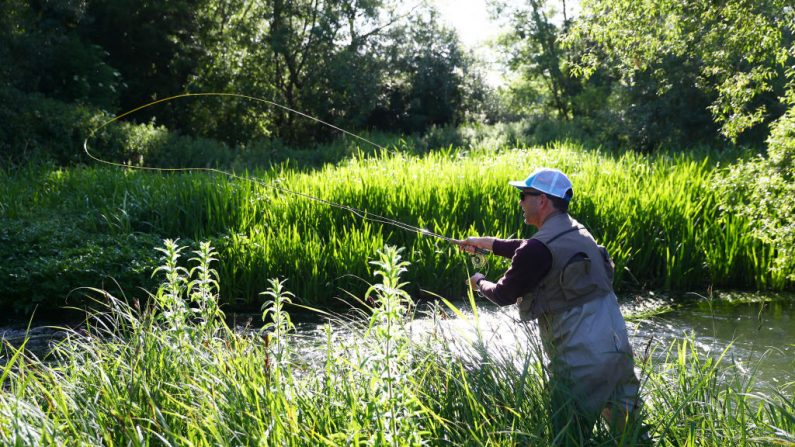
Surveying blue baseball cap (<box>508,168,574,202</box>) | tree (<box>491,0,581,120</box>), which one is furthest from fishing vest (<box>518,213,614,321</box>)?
tree (<box>491,0,581,120</box>)

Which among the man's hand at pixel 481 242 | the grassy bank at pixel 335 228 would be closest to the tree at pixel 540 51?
the grassy bank at pixel 335 228

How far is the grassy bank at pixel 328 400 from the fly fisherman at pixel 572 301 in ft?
0.49

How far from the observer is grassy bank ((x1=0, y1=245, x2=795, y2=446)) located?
278 centimetres

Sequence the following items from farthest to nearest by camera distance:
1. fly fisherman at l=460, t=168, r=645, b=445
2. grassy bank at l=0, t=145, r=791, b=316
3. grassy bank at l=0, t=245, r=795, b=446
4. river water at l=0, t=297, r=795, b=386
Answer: grassy bank at l=0, t=145, r=791, b=316 < river water at l=0, t=297, r=795, b=386 < fly fisherman at l=460, t=168, r=645, b=445 < grassy bank at l=0, t=245, r=795, b=446

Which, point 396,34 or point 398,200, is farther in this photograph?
point 396,34

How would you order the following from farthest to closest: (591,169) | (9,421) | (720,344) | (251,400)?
1. (591,169)
2. (720,344)
3. (251,400)
4. (9,421)

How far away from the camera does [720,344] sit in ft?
21.0

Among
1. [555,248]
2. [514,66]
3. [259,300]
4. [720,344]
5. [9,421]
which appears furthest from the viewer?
[514,66]

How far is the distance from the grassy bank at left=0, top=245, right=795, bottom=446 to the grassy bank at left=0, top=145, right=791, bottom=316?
145 inches

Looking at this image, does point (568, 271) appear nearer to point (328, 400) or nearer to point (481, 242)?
point (481, 242)

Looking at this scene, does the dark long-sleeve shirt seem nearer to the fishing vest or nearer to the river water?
the fishing vest

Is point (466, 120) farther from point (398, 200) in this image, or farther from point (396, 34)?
point (398, 200)

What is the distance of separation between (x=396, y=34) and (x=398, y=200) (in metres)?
15.5

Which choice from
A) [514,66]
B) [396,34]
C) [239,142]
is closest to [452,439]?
[239,142]
